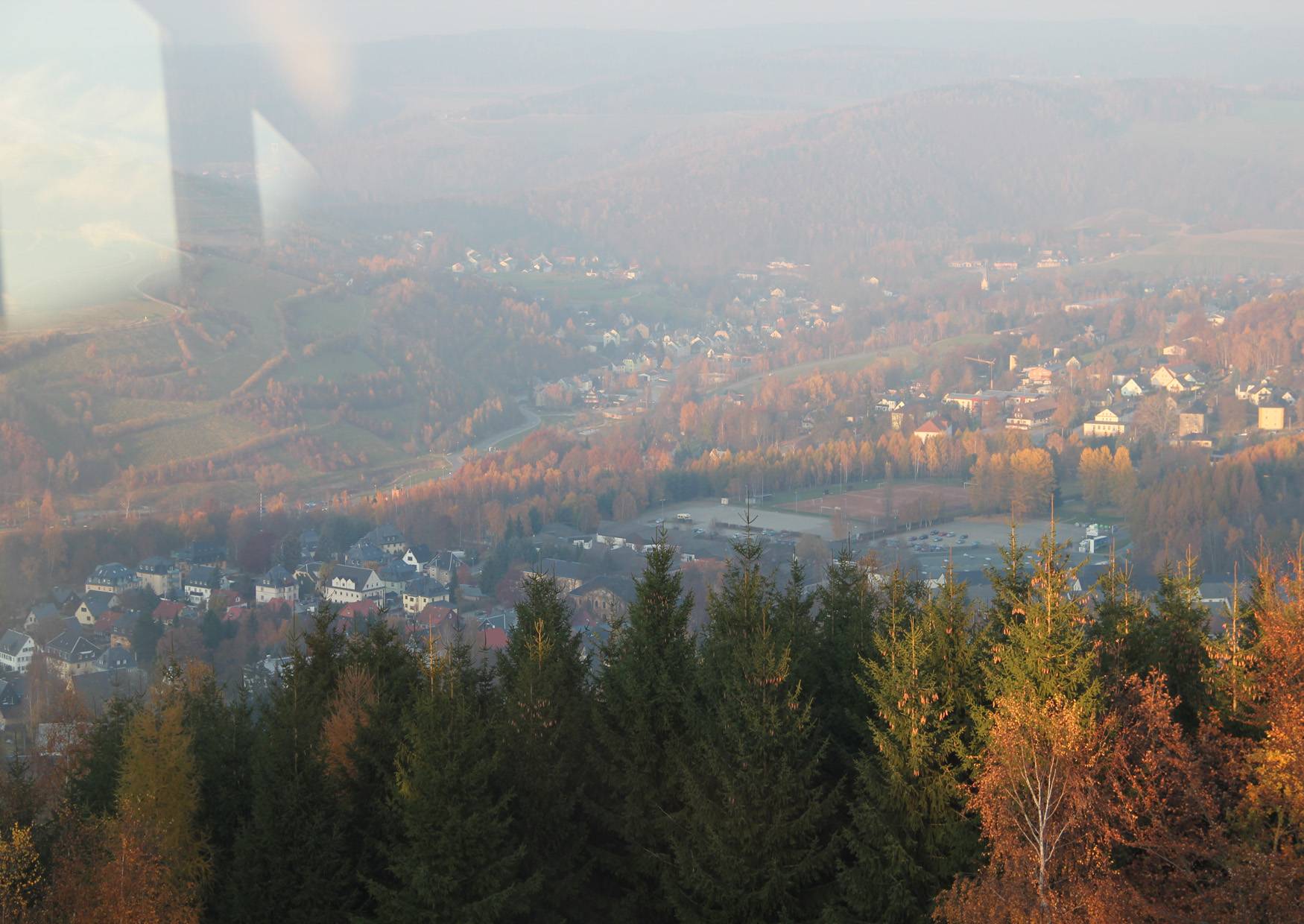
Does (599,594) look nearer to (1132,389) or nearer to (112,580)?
(112,580)

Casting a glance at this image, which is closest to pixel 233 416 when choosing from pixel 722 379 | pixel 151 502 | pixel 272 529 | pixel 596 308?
pixel 151 502

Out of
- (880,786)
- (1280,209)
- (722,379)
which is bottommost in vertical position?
(880,786)

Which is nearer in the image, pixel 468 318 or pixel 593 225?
pixel 468 318

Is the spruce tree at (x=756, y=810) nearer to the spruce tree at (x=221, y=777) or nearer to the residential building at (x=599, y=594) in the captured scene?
the spruce tree at (x=221, y=777)

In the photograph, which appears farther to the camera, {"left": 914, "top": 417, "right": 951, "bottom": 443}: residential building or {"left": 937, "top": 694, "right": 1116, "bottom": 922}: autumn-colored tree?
{"left": 914, "top": 417, "right": 951, "bottom": 443}: residential building

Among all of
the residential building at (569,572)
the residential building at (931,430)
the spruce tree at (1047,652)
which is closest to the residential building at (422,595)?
the residential building at (569,572)

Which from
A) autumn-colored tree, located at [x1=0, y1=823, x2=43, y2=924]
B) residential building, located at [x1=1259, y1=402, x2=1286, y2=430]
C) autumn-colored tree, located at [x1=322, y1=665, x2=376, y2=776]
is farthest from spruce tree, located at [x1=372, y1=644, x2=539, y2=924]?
residential building, located at [x1=1259, y1=402, x2=1286, y2=430]

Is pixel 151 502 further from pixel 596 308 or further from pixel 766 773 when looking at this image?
pixel 596 308

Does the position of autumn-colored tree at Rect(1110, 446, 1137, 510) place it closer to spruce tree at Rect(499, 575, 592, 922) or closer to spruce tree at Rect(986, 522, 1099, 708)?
spruce tree at Rect(499, 575, 592, 922)
